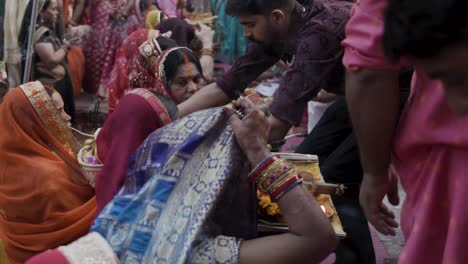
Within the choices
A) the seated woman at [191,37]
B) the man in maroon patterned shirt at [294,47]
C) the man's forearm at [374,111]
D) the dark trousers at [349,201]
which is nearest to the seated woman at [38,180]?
the man in maroon patterned shirt at [294,47]

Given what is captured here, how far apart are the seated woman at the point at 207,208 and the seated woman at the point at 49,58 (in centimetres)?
389

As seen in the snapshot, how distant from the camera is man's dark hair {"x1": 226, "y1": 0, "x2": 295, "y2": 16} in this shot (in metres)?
2.47

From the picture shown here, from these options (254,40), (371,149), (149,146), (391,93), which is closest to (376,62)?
(391,93)

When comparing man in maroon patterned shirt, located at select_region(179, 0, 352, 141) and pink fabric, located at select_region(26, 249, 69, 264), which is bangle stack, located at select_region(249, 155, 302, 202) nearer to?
pink fabric, located at select_region(26, 249, 69, 264)

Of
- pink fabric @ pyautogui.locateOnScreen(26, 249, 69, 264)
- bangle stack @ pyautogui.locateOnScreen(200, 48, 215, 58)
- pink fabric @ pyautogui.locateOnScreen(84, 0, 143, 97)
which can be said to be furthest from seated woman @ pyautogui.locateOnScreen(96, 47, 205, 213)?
pink fabric @ pyautogui.locateOnScreen(84, 0, 143, 97)

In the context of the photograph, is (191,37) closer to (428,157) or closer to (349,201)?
(349,201)

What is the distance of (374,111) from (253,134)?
0.30 m

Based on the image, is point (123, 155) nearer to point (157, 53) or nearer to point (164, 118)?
point (164, 118)

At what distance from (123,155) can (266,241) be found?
631 mm

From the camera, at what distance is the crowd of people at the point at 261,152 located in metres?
1.20

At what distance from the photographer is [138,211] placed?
1.57 meters

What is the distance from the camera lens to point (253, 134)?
1.50m

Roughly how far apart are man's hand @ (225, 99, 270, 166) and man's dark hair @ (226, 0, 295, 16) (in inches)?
40.6

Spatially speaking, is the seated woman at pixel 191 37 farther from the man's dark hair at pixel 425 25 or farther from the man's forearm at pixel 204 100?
the man's dark hair at pixel 425 25
